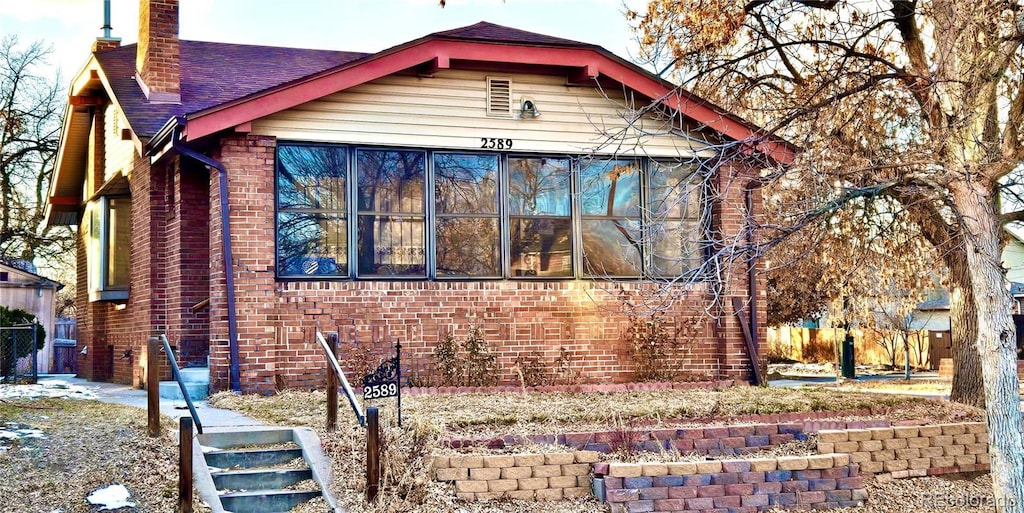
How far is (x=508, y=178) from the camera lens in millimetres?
14008

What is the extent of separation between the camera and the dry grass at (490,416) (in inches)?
326

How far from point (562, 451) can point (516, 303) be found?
501cm

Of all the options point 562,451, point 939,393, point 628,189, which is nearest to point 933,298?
point 939,393

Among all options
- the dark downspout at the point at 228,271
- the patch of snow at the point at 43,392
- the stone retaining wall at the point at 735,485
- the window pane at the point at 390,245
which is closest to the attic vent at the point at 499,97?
the window pane at the point at 390,245

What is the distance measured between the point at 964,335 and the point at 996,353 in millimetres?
4769

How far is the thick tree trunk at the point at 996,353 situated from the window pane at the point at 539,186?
607 centimetres

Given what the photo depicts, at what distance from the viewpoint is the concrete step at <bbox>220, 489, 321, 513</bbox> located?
317 inches

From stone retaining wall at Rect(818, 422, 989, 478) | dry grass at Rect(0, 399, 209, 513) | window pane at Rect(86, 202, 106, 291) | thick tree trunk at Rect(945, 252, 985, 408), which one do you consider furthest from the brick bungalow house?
stone retaining wall at Rect(818, 422, 989, 478)

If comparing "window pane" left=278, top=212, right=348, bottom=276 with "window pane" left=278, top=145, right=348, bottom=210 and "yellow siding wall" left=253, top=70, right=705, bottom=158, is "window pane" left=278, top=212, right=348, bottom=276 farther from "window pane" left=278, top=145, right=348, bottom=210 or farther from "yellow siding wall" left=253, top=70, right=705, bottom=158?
"yellow siding wall" left=253, top=70, right=705, bottom=158

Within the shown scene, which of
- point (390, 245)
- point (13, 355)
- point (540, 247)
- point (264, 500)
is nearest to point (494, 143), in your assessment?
point (540, 247)

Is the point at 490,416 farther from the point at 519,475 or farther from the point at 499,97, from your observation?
the point at 499,97

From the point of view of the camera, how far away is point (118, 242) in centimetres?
1697

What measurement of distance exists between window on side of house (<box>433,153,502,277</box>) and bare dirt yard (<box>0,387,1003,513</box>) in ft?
6.99

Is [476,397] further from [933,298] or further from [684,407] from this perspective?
[933,298]
